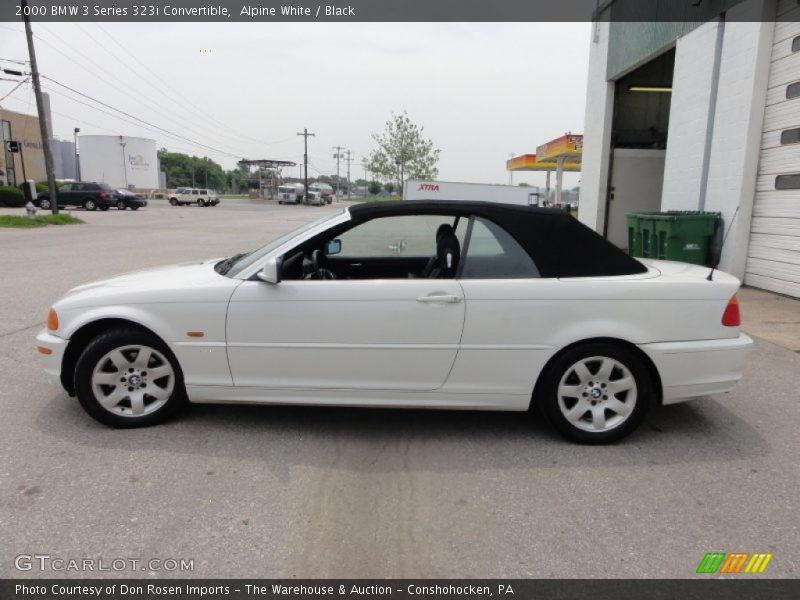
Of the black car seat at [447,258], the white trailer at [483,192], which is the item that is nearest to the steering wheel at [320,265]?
the black car seat at [447,258]

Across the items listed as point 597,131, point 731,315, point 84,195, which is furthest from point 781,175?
point 84,195

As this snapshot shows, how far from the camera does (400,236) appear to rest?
5176mm

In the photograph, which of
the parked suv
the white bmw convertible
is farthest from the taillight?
the parked suv

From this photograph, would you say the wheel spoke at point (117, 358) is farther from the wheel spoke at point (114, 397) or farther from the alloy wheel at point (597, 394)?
the alloy wheel at point (597, 394)

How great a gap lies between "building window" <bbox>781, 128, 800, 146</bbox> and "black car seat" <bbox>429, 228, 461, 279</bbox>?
672 cm

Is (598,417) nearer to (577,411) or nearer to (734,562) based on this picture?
(577,411)

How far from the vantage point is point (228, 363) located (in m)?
3.74

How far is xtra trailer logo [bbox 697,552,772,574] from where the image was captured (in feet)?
8.25

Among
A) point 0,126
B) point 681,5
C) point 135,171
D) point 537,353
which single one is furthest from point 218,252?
point 135,171

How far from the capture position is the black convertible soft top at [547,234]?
3.71 meters

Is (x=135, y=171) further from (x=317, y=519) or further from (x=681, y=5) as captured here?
(x=317, y=519)

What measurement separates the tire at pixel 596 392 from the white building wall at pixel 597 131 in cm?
1203
